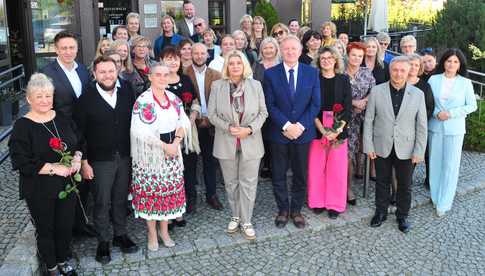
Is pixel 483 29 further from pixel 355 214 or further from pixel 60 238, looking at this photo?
pixel 60 238

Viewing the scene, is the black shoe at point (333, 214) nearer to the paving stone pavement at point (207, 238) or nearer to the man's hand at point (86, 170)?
the paving stone pavement at point (207, 238)

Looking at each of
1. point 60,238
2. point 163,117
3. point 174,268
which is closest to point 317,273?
point 174,268

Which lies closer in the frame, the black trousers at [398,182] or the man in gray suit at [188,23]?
the black trousers at [398,182]

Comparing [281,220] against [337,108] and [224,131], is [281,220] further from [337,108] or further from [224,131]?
[337,108]

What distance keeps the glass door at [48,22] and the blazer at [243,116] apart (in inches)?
320

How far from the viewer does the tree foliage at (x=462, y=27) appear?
1252cm

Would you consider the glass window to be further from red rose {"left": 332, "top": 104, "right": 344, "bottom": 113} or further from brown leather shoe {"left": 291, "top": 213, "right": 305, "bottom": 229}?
brown leather shoe {"left": 291, "top": 213, "right": 305, "bottom": 229}

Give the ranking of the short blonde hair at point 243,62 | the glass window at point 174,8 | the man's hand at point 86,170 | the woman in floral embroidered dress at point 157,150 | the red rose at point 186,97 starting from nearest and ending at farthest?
the man's hand at point 86,170 < the woman in floral embroidered dress at point 157,150 < the short blonde hair at point 243,62 < the red rose at point 186,97 < the glass window at point 174,8

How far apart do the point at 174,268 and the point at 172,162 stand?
1.02 meters

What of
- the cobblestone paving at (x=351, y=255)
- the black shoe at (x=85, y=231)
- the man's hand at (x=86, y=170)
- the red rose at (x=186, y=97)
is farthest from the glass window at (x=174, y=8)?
the man's hand at (x=86, y=170)

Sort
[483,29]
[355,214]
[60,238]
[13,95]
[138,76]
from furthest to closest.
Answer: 1. [483,29]
2. [13,95]
3. [355,214]
4. [138,76]
5. [60,238]

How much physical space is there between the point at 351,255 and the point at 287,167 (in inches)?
46.0

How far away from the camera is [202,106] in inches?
225

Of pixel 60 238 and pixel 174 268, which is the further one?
pixel 174 268
